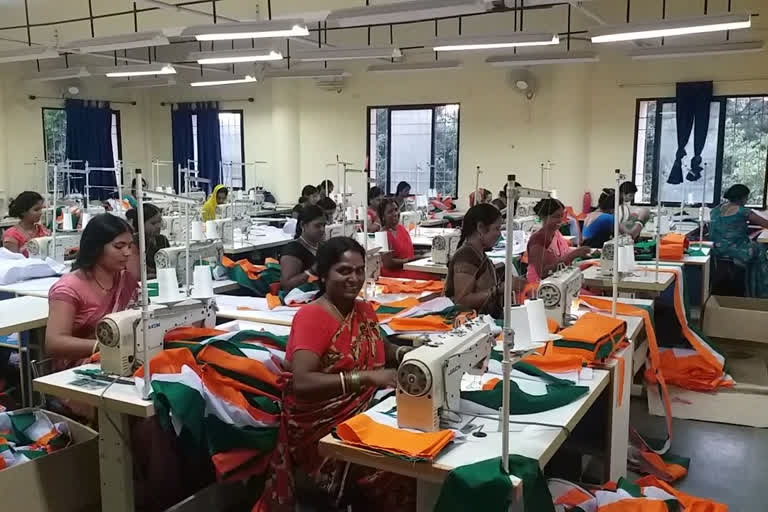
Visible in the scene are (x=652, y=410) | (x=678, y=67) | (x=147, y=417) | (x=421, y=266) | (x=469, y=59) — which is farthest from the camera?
(x=469, y=59)

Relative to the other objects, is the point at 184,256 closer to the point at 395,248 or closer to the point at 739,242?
the point at 395,248

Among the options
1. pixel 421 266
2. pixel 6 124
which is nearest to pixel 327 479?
pixel 421 266

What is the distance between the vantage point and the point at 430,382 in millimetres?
1894

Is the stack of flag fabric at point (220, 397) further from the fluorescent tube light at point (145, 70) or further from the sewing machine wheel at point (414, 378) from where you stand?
the fluorescent tube light at point (145, 70)

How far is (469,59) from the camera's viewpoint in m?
9.89

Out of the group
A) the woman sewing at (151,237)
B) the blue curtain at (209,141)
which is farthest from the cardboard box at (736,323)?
the blue curtain at (209,141)

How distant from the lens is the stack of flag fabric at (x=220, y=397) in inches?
91.4

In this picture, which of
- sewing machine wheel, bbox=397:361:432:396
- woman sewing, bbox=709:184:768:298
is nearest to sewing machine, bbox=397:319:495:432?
sewing machine wheel, bbox=397:361:432:396

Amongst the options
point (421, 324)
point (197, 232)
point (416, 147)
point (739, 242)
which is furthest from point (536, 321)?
point (416, 147)

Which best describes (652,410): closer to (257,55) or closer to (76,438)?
(76,438)

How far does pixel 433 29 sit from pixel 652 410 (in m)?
7.10

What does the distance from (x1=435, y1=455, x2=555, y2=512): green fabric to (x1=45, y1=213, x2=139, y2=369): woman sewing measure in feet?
5.49

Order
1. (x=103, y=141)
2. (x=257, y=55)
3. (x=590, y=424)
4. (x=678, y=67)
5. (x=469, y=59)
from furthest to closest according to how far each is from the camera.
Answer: (x=103, y=141) < (x=469, y=59) < (x=678, y=67) < (x=257, y=55) < (x=590, y=424)

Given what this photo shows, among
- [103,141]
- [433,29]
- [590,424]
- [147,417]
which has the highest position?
[433,29]
